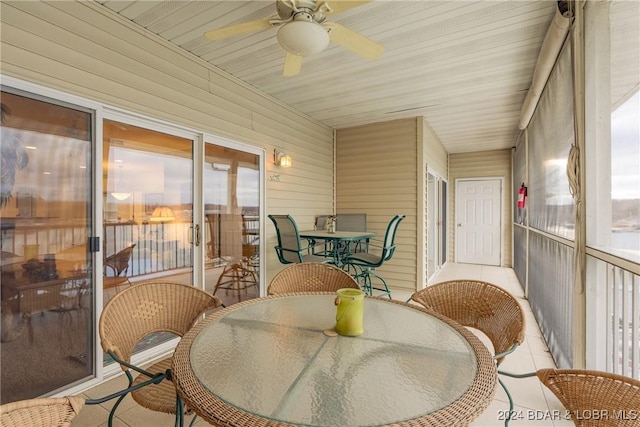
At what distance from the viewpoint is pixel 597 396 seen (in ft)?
3.23

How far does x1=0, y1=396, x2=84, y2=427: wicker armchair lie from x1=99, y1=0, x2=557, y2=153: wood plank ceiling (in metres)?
2.48

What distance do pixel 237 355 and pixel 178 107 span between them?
2526 millimetres

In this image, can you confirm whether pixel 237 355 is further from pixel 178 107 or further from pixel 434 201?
pixel 434 201

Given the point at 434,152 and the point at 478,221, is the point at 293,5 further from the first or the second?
the point at 478,221

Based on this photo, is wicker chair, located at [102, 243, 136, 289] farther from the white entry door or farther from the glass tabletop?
the white entry door

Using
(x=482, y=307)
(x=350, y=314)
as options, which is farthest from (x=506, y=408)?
(x=350, y=314)

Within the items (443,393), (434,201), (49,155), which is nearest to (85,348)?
(49,155)

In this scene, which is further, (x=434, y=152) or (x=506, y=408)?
(x=434, y=152)

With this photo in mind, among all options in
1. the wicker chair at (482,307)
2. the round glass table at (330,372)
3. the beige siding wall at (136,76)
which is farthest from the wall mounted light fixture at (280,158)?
the round glass table at (330,372)

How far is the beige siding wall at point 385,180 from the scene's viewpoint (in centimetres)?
475

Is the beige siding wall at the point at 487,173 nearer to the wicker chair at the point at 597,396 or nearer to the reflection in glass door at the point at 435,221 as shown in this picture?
the reflection in glass door at the point at 435,221

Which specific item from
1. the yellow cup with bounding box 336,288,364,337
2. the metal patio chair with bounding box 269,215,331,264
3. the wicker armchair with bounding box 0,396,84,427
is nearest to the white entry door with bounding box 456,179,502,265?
the metal patio chair with bounding box 269,215,331,264

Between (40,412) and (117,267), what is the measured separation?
1887 millimetres

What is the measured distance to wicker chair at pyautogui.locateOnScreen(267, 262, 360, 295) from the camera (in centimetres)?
210
